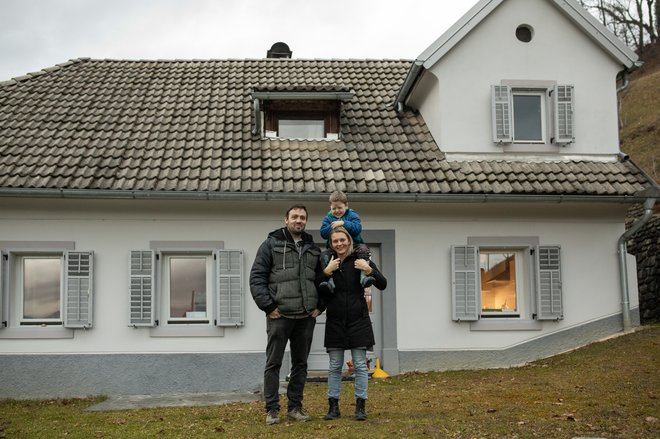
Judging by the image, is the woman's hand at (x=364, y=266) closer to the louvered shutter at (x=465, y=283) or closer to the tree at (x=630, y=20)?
the louvered shutter at (x=465, y=283)

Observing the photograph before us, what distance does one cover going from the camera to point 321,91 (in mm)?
12781

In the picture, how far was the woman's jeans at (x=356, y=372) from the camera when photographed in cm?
709

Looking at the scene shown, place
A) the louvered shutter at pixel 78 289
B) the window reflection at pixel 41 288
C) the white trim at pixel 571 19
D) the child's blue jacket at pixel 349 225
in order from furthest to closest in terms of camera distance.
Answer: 1. the white trim at pixel 571 19
2. the window reflection at pixel 41 288
3. the louvered shutter at pixel 78 289
4. the child's blue jacket at pixel 349 225

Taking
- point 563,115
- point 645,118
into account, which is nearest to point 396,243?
point 563,115

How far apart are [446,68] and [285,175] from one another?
333 cm

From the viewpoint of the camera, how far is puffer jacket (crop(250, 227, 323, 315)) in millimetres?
7082

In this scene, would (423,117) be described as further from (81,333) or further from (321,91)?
(81,333)

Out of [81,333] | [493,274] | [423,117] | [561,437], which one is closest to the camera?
[561,437]

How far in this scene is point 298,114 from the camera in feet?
43.5

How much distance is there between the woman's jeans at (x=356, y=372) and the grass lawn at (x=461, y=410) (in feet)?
0.93

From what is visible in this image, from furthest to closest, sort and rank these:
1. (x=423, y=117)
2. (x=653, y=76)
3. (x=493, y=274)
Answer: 1. (x=653, y=76)
2. (x=423, y=117)
3. (x=493, y=274)

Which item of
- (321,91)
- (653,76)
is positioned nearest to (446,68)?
(321,91)

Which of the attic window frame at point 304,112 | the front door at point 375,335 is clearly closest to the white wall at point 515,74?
the attic window frame at point 304,112

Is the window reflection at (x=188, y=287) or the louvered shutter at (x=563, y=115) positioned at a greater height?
the louvered shutter at (x=563, y=115)
